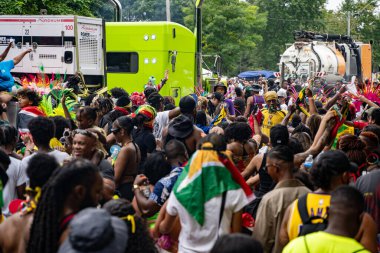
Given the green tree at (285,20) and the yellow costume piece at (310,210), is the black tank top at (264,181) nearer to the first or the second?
the yellow costume piece at (310,210)

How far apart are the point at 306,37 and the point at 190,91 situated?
10.2 meters

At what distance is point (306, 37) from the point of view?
31.7 metres

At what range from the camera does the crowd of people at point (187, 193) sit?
4.62 m

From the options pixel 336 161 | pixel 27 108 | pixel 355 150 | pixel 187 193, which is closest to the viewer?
pixel 187 193

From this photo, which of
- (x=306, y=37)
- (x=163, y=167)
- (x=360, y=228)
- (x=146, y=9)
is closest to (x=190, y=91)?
(x=306, y=37)

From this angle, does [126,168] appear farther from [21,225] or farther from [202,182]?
[21,225]

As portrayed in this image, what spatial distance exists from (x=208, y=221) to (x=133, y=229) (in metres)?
0.96

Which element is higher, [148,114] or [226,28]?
[226,28]

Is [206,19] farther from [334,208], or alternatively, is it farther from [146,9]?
[334,208]

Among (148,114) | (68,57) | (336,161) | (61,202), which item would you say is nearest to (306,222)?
(336,161)

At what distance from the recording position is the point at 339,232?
4758 mm

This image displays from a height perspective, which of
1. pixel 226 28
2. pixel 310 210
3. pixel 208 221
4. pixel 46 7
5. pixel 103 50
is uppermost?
→ pixel 226 28

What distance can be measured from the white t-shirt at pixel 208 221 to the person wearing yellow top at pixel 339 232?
0.95 metres

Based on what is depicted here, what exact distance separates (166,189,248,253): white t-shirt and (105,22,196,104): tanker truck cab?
619 inches
